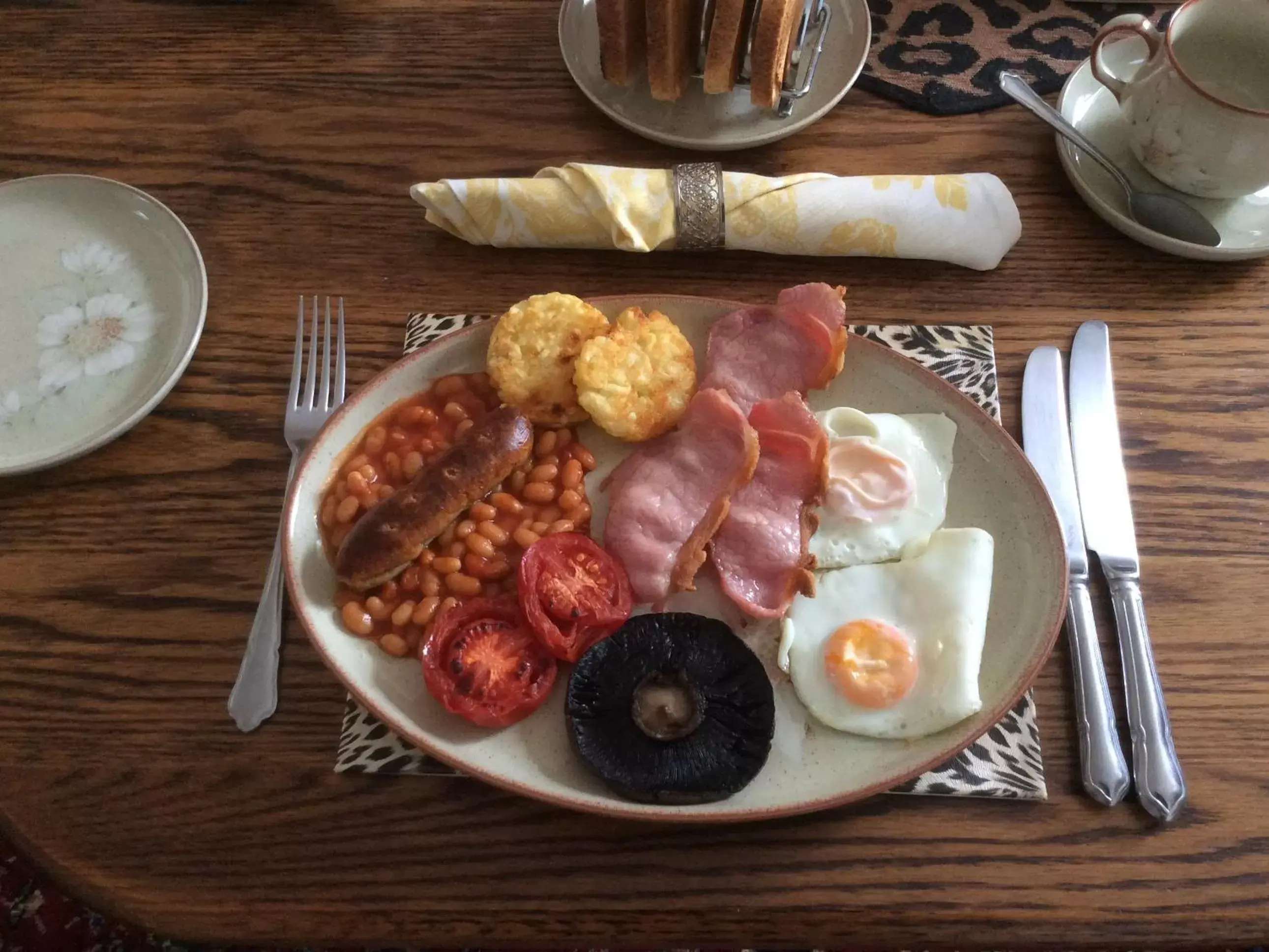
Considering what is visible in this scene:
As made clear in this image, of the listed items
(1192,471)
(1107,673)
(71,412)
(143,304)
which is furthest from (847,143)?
(71,412)

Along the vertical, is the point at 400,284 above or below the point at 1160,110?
below

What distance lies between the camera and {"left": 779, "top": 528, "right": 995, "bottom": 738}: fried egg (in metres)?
1.45

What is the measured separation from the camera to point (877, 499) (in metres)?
1.62

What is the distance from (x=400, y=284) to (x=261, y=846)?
3.87 ft

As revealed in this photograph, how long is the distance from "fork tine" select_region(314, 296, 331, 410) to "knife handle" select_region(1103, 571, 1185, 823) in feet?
5.07

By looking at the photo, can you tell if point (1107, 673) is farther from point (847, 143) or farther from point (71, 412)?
point (71, 412)

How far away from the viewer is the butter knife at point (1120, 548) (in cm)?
146

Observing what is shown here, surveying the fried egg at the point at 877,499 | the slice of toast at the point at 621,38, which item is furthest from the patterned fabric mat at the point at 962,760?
the slice of toast at the point at 621,38

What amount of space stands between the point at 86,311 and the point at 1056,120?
2.21 meters

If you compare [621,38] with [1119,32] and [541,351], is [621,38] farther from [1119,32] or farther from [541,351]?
[1119,32]

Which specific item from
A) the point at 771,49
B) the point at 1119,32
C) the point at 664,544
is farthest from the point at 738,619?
the point at 1119,32

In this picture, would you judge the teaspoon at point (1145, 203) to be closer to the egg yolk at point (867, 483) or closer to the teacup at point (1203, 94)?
the teacup at point (1203, 94)

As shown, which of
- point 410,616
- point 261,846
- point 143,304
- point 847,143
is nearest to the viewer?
point 261,846

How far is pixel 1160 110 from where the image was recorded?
1.86 m
